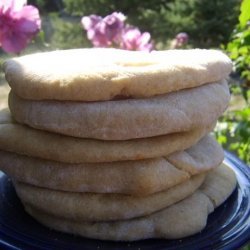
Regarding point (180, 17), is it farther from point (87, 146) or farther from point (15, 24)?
point (87, 146)

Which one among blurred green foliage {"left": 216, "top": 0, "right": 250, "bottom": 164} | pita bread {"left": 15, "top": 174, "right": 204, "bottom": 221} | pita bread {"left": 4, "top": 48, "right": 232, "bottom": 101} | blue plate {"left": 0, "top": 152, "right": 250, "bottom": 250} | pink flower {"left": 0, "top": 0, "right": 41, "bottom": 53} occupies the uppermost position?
pita bread {"left": 4, "top": 48, "right": 232, "bottom": 101}

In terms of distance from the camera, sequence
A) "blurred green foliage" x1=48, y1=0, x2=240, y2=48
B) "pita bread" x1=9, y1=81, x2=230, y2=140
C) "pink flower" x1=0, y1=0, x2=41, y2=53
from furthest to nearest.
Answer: "blurred green foliage" x1=48, y1=0, x2=240, y2=48, "pink flower" x1=0, y1=0, x2=41, y2=53, "pita bread" x1=9, y1=81, x2=230, y2=140

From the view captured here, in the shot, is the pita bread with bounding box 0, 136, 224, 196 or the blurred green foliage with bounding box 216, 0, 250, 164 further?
the blurred green foliage with bounding box 216, 0, 250, 164

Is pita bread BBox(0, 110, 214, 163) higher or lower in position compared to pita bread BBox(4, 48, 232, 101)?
lower

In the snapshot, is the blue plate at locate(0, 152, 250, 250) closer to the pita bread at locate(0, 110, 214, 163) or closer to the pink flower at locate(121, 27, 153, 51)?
the pita bread at locate(0, 110, 214, 163)

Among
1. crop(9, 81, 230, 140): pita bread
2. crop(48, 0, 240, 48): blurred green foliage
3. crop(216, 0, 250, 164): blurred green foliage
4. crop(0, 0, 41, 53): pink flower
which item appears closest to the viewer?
crop(9, 81, 230, 140): pita bread

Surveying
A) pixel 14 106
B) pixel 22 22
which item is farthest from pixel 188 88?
pixel 22 22

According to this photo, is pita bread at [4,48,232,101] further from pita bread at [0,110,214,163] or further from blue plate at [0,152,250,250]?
blue plate at [0,152,250,250]

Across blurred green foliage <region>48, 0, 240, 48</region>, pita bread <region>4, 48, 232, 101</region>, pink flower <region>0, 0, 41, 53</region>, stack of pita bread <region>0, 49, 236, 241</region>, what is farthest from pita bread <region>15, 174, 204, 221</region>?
blurred green foliage <region>48, 0, 240, 48</region>
